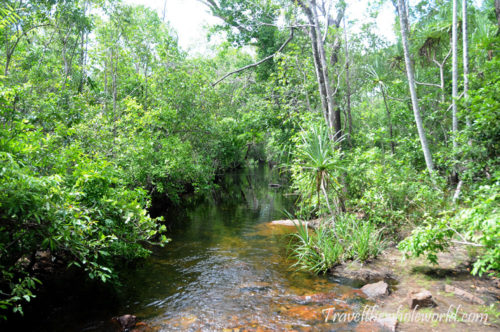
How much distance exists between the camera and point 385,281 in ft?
17.9

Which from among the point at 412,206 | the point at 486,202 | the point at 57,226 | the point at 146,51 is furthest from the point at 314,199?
the point at 146,51

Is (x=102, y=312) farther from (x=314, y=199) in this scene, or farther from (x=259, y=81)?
(x=259, y=81)

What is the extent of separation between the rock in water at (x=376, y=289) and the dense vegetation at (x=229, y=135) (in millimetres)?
876

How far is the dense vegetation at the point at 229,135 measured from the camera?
3770 millimetres

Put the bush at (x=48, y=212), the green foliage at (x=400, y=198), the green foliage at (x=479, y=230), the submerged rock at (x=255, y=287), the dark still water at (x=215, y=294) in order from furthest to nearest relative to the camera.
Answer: the green foliage at (x=400, y=198) → the submerged rock at (x=255, y=287) → the dark still water at (x=215, y=294) → the green foliage at (x=479, y=230) → the bush at (x=48, y=212)

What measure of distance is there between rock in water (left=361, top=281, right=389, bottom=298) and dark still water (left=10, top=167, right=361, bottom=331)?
0.24 m

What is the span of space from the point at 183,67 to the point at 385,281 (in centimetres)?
1198

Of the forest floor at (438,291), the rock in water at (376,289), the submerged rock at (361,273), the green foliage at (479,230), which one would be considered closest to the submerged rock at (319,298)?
the rock in water at (376,289)

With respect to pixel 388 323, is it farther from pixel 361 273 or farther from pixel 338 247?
pixel 338 247

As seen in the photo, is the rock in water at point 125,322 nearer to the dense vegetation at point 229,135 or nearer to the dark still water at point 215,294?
the dark still water at point 215,294

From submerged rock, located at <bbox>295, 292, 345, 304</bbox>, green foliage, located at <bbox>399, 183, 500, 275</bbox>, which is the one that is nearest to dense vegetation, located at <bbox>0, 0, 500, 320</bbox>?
green foliage, located at <bbox>399, 183, 500, 275</bbox>

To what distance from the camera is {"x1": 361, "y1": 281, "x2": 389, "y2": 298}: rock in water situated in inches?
193

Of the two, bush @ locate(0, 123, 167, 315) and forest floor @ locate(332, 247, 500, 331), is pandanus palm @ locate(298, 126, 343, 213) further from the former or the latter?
bush @ locate(0, 123, 167, 315)

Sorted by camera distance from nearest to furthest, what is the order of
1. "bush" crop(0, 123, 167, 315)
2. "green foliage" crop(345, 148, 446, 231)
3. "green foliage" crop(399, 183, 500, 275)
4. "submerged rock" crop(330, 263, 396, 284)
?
"bush" crop(0, 123, 167, 315)
"green foliage" crop(399, 183, 500, 275)
"submerged rock" crop(330, 263, 396, 284)
"green foliage" crop(345, 148, 446, 231)
